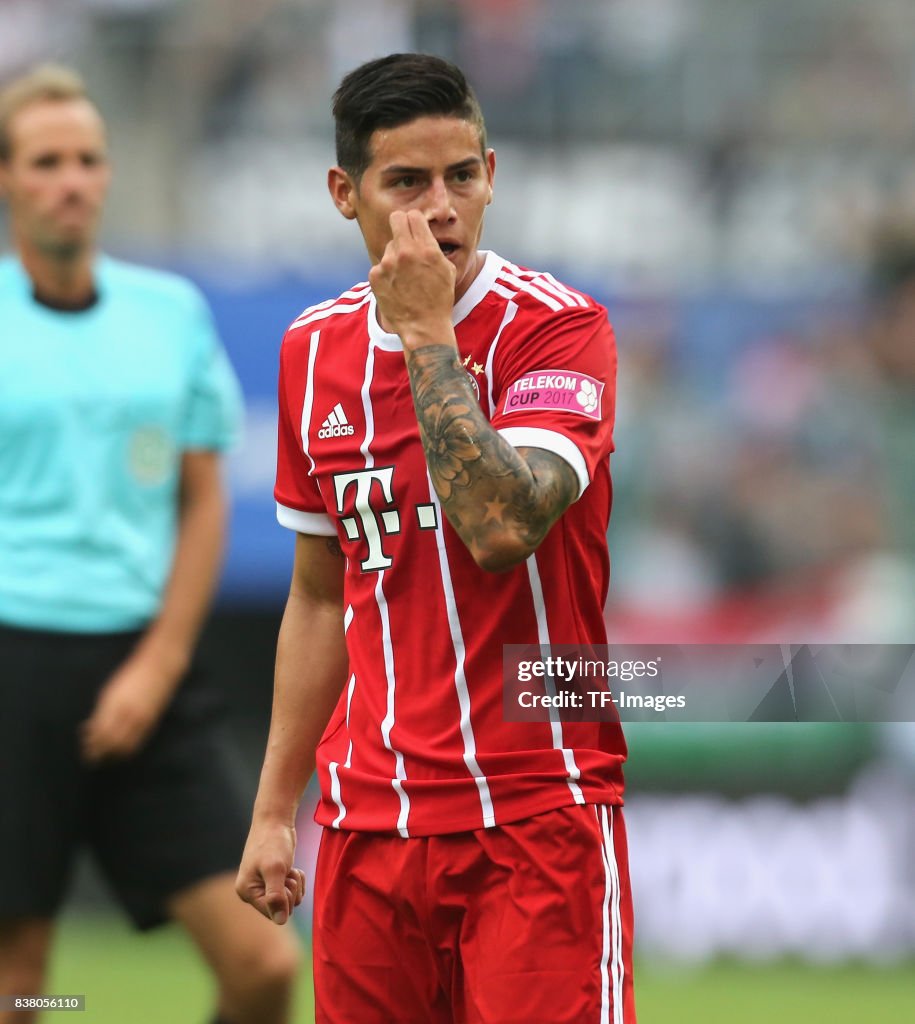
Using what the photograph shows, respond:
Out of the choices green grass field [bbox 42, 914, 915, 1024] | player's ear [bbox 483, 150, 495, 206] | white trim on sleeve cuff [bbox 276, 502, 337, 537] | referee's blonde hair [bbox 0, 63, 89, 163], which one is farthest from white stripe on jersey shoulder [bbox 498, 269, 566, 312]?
green grass field [bbox 42, 914, 915, 1024]

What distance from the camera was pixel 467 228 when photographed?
3.10m

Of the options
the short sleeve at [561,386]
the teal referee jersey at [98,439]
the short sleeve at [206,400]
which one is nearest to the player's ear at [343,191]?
the short sleeve at [561,386]

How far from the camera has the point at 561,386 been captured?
302 cm

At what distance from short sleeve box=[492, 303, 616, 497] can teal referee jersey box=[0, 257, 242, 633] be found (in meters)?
1.87

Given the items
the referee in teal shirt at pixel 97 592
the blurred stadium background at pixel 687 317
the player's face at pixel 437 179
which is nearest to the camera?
the player's face at pixel 437 179

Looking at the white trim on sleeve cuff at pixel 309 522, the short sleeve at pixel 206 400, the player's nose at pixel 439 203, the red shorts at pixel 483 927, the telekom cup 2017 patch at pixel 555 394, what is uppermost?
the short sleeve at pixel 206 400

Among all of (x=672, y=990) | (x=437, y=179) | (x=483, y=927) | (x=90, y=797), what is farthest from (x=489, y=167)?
(x=672, y=990)

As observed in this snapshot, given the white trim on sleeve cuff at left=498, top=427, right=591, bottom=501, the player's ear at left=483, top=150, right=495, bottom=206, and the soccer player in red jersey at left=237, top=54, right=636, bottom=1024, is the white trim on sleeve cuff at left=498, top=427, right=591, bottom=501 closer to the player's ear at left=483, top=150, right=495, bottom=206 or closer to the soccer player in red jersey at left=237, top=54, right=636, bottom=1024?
the soccer player in red jersey at left=237, top=54, right=636, bottom=1024

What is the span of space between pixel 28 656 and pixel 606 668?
2016mm

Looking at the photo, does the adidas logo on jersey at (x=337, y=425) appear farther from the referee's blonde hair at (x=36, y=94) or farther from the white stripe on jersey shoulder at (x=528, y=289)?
the referee's blonde hair at (x=36, y=94)

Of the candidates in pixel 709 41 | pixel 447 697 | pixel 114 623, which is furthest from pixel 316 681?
pixel 709 41

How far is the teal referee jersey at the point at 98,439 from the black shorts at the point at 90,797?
114 millimetres

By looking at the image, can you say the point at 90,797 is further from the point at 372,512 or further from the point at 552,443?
the point at 552,443

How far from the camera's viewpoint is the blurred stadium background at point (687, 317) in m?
7.62
